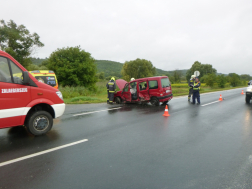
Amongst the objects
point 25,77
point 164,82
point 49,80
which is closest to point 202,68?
point 164,82

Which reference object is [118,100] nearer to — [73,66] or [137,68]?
[73,66]

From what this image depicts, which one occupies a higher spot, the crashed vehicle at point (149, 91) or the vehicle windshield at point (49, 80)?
the vehicle windshield at point (49, 80)

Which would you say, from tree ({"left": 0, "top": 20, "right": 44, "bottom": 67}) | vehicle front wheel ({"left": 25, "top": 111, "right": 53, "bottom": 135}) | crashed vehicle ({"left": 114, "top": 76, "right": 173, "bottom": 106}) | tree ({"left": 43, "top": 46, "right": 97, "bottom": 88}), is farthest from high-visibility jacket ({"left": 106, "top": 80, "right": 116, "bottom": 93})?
tree ({"left": 0, "top": 20, "right": 44, "bottom": 67})

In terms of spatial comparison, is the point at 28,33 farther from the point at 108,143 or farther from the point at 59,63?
the point at 108,143

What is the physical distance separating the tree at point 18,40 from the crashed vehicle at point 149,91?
860 inches

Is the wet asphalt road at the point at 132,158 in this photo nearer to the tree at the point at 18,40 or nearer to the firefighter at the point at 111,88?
the firefighter at the point at 111,88

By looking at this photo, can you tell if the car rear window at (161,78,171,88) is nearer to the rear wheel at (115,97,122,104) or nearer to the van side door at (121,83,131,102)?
the van side door at (121,83,131,102)

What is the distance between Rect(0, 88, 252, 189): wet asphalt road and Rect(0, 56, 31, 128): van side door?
0.70m

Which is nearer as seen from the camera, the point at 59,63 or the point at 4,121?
the point at 4,121

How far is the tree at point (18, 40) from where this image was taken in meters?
25.4

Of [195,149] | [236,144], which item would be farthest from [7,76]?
[236,144]

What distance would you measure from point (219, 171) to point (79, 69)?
22.3 m

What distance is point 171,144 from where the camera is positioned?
4.51 m

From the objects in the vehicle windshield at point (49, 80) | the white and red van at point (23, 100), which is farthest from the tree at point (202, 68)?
the white and red van at point (23, 100)
